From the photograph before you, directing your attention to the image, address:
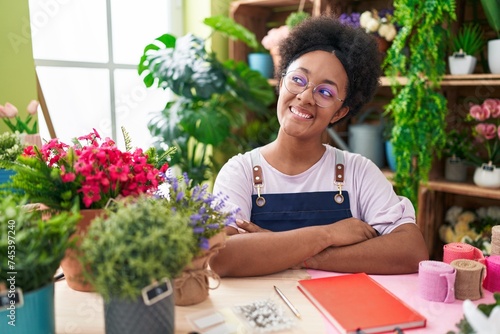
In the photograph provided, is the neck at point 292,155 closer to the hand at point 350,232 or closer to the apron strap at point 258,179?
the apron strap at point 258,179

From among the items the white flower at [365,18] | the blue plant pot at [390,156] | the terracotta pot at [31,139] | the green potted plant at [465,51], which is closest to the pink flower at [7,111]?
the terracotta pot at [31,139]

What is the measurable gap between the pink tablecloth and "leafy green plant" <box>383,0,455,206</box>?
138 centimetres

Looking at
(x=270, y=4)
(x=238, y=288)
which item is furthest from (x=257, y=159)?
(x=270, y=4)

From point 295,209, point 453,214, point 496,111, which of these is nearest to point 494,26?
point 496,111

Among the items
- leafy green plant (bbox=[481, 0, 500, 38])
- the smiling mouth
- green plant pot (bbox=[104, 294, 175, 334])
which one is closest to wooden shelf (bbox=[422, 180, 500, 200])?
leafy green plant (bbox=[481, 0, 500, 38])

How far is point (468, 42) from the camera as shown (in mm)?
2412

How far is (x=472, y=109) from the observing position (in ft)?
7.96

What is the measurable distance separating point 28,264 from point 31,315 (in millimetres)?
112

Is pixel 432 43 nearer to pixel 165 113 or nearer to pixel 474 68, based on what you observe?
pixel 474 68

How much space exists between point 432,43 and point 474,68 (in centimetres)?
35

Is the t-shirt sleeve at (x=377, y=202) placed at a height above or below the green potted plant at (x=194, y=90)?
below

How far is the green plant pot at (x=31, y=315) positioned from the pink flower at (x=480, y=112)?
2288mm

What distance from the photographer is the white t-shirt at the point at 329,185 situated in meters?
1.46

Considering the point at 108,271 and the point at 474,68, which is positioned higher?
the point at 474,68
